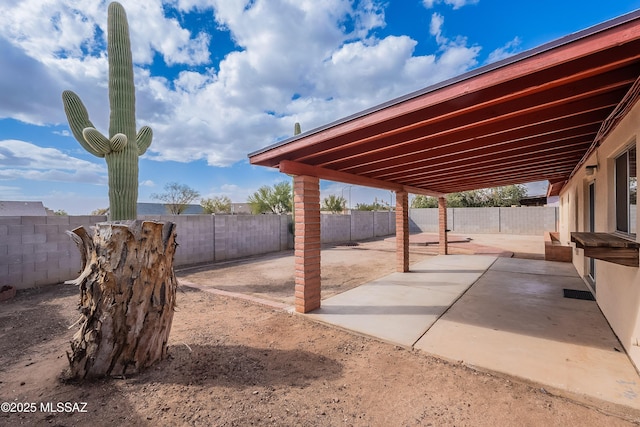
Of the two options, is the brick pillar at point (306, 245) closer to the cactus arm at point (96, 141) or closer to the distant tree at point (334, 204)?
the cactus arm at point (96, 141)

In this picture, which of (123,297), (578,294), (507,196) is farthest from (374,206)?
(123,297)

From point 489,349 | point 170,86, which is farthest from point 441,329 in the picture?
point 170,86

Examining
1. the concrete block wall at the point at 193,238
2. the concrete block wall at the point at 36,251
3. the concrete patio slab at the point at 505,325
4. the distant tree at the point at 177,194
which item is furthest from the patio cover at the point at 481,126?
the distant tree at the point at 177,194

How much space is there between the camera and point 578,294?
5.16 metres

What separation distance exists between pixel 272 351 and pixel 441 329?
2.27 metres

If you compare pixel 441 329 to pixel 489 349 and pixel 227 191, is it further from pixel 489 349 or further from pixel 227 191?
pixel 227 191

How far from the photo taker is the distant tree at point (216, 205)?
2223 centimetres

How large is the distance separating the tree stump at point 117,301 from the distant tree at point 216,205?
20340mm

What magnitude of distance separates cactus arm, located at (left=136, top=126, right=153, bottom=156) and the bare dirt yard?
386 cm

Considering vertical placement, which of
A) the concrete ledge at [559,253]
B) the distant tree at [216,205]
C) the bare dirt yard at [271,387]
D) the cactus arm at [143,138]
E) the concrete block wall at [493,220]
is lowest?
the bare dirt yard at [271,387]

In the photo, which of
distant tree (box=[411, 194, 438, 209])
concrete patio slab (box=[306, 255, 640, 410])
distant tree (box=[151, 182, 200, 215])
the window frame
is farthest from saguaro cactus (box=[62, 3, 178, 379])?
distant tree (box=[411, 194, 438, 209])

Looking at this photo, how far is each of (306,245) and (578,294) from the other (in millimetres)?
5279

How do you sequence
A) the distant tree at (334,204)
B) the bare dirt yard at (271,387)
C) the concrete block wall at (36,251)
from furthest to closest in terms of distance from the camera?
the distant tree at (334,204) < the concrete block wall at (36,251) < the bare dirt yard at (271,387)

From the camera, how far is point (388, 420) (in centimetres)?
208
